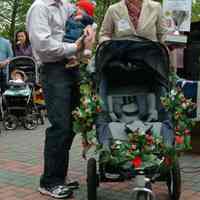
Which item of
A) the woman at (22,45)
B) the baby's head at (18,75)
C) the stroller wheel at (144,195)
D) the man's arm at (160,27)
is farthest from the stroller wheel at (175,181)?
the woman at (22,45)

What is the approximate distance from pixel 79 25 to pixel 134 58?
568mm

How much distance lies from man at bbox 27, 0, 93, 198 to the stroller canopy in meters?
0.23

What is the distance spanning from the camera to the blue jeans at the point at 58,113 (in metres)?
4.64

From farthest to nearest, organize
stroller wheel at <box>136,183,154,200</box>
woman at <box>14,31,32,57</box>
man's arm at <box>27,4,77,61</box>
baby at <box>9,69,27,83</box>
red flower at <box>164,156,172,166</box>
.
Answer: woman at <box>14,31,32,57</box> → baby at <box>9,69,27,83</box> → man's arm at <box>27,4,77,61</box> → red flower at <box>164,156,172,166</box> → stroller wheel at <box>136,183,154,200</box>

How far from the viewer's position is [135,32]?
538 cm

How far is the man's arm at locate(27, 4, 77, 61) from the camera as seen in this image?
14.6 ft

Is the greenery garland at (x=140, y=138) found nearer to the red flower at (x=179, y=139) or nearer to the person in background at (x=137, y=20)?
the red flower at (x=179, y=139)

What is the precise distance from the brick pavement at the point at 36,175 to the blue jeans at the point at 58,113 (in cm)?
26

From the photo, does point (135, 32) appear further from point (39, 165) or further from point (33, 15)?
point (39, 165)

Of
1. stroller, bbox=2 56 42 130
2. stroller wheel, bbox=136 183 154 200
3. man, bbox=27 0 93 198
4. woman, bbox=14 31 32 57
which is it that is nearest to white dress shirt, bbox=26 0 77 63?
man, bbox=27 0 93 198

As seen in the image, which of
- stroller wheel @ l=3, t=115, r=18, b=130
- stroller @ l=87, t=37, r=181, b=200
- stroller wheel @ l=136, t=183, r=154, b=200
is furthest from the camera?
stroller wheel @ l=3, t=115, r=18, b=130

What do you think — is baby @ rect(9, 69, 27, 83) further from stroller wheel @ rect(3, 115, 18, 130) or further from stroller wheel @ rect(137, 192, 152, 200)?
stroller wheel @ rect(137, 192, 152, 200)

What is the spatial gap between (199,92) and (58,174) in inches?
87.5

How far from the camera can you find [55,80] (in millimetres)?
4656
